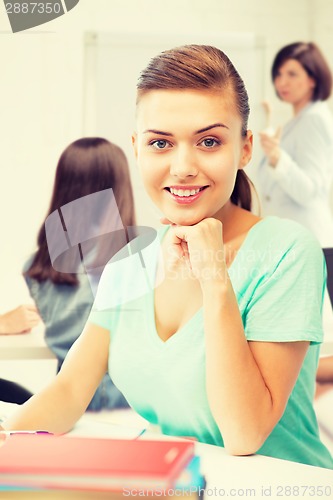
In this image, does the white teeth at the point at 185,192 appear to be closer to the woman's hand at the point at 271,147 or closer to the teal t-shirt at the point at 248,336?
the teal t-shirt at the point at 248,336

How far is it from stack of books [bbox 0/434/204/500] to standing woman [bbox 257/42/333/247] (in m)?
1.30

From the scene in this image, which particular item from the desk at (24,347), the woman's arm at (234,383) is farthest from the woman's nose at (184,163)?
the desk at (24,347)

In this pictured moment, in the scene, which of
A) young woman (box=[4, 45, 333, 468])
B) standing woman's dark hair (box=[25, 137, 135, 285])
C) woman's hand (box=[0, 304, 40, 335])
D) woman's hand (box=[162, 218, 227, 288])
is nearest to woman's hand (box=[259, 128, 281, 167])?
standing woman's dark hair (box=[25, 137, 135, 285])

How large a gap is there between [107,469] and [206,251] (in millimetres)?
228

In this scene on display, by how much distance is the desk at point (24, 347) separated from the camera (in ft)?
3.25

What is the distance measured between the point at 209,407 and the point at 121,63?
146 cm

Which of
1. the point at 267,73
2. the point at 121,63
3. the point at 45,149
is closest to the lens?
the point at 45,149

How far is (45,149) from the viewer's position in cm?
163

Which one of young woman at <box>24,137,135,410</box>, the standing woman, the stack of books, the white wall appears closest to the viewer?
the stack of books

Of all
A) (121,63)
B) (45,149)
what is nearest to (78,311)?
(45,149)

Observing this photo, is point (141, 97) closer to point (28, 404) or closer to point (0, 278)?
point (28, 404)

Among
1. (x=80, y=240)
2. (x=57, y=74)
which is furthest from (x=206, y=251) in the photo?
(x=57, y=74)

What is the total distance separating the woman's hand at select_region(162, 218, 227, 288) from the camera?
1.77ft

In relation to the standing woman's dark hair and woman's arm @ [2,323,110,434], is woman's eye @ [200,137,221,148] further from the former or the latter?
the standing woman's dark hair
